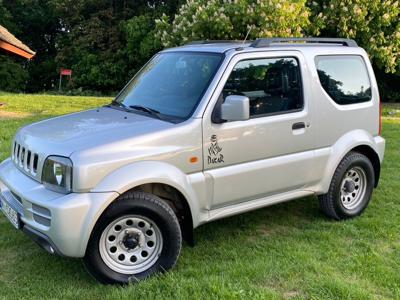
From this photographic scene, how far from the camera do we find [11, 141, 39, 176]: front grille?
410cm

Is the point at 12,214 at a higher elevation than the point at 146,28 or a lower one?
lower

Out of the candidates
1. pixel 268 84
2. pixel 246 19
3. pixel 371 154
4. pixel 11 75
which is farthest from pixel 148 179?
pixel 11 75

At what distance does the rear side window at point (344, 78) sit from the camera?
526 cm

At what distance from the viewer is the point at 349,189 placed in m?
5.66

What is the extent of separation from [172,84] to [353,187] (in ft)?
7.87

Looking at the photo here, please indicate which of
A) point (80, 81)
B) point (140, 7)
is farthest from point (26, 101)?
point (140, 7)

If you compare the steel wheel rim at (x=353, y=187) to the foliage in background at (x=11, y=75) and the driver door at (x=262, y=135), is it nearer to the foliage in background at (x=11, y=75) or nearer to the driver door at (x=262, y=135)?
the driver door at (x=262, y=135)

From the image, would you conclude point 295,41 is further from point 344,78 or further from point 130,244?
point 130,244

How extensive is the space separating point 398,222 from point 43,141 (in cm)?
381

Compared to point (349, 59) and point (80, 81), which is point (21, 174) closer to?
point (349, 59)

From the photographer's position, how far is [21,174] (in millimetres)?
4297

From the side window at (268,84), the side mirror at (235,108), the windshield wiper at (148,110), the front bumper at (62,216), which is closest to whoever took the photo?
the front bumper at (62,216)

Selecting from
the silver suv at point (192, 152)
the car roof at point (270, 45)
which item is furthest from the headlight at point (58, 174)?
the car roof at point (270, 45)

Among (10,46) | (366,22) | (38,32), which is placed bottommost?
(10,46)
